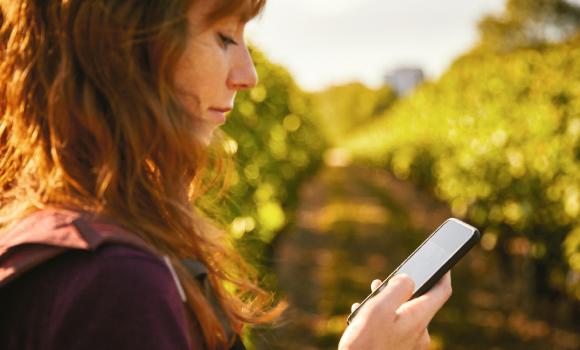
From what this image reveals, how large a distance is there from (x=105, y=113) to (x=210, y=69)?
0.18m

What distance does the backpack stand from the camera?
85 centimetres

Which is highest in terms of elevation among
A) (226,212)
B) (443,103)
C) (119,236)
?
(119,236)

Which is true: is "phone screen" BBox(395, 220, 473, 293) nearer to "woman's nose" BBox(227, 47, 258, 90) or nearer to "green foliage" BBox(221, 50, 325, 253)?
"woman's nose" BBox(227, 47, 258, 90)

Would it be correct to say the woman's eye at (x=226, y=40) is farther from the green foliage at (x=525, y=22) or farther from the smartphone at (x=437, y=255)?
the green foliage at (x=525, y=22)

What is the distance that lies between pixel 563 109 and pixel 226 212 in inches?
175

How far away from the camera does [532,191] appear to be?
8.09 m

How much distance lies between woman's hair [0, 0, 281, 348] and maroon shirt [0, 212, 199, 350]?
0.10 m

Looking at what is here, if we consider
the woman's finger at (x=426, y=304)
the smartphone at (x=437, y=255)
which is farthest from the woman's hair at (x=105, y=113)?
the smartphone at (x=437, y=255)

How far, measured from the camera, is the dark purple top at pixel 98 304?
82cm

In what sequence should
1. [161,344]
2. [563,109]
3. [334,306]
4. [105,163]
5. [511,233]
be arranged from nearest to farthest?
1. [161,344]
2. [105,163]
3. [563,109]
4. [334,306]
5. [511,233]

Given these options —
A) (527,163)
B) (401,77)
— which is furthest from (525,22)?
(527,163)

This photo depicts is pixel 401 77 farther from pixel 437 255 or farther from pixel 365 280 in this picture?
pixel 437 255

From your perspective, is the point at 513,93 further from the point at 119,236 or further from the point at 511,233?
the point at 119,236

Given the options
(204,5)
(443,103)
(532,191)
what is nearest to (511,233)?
(532,191)
